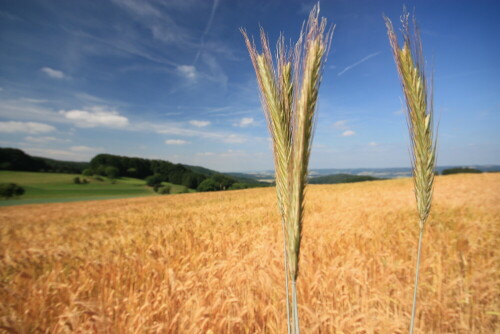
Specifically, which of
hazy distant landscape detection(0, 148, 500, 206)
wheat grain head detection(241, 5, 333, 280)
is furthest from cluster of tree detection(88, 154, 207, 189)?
wheat grain head detection(241, 5, 333, 280)

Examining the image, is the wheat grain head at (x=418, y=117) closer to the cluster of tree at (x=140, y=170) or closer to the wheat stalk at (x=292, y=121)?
the wheat stalk at (x=292, y=121)

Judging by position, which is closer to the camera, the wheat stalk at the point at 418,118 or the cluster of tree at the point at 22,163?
the wheat stalk at the point at 418,118

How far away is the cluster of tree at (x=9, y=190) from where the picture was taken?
122ft

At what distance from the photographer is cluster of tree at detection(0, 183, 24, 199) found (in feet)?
122

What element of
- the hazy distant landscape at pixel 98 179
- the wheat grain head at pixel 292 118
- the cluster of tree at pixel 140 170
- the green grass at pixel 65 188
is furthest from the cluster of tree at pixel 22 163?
the wheat grain head at pixel 292 118

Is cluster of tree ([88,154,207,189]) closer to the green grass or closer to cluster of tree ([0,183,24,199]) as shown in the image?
the green grass

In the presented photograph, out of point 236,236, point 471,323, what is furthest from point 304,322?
point 236,236

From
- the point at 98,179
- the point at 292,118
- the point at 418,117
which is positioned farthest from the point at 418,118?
the point at 98,179

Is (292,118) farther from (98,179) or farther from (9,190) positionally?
(98,179)

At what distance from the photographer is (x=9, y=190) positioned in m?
37.4

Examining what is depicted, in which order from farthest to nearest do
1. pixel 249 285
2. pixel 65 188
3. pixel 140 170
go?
pixel 140 170, pixel 65 188, pixel 249 285

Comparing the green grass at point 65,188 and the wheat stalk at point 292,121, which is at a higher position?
the wheat stalk at point 292,121

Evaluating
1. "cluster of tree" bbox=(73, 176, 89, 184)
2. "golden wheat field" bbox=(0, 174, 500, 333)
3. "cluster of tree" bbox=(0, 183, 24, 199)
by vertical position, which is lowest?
"cluster of tree" bbox=(0, 183, 24, 199)

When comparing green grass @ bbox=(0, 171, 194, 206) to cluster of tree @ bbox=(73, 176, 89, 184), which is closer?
green grass @ bbox=(0, 171, 194, 206)
